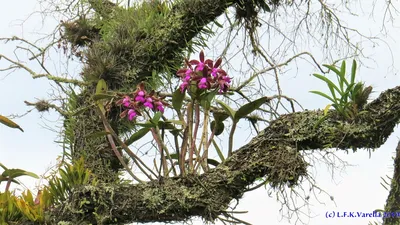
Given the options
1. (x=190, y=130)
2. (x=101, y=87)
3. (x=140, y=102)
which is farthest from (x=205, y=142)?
Answer: (x=101, y=87)

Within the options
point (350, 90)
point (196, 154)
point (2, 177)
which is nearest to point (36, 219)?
point (2, 177)

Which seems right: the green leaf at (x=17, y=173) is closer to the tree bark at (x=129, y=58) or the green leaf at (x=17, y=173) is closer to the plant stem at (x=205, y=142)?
the tree bark at (x=129, y=58)

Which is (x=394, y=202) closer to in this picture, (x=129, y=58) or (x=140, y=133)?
(x=140, y=133)

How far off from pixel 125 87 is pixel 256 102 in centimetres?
66

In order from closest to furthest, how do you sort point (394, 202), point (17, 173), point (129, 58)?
1. point (394, 202)
2. point (17, 173)
3. point (129, 58)

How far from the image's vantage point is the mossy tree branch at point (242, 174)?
1519mm

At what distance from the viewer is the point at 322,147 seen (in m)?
1.57

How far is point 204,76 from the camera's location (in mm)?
1549

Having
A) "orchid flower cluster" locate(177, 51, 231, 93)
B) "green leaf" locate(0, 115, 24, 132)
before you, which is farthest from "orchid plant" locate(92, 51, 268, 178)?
"green leaf" locate(0, 115, 24, 132)

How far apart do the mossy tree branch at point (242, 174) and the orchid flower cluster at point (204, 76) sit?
0.21 m

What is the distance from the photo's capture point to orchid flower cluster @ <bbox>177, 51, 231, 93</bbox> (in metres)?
1.54

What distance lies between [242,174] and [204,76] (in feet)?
1.03

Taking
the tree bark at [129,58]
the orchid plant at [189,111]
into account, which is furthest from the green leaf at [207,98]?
the tree bark at [129,58]

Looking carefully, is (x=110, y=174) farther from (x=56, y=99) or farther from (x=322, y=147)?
(x=322, y=147)
